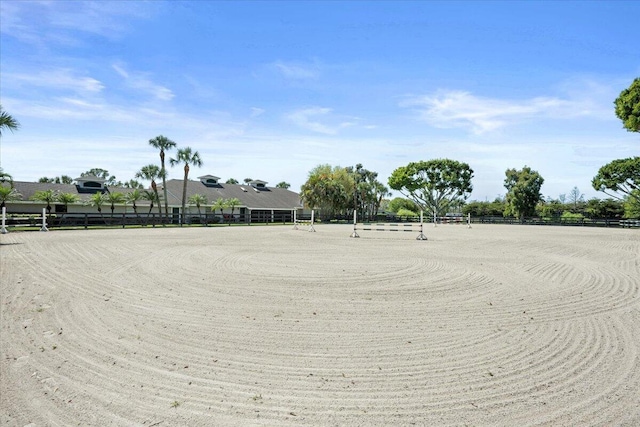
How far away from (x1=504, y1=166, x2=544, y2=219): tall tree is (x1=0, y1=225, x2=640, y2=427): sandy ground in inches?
2133

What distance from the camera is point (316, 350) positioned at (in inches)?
178

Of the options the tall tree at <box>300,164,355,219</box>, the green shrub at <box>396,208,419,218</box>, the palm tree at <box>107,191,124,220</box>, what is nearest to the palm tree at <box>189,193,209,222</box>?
the palm tree at <box>107,191,124,220</box>

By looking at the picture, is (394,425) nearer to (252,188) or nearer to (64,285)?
(64,285)

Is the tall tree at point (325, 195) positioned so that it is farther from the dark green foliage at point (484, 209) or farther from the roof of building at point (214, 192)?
the dark green foliage at point (484, 209)

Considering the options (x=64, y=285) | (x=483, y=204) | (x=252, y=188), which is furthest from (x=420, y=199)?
→ (x=64, y=285)

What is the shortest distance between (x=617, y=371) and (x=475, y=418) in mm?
1972

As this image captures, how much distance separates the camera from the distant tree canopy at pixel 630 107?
29.8 m

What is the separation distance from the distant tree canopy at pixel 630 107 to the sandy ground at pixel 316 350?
28.3 metres

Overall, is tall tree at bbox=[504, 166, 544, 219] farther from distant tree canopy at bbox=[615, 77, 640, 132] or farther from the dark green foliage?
distant tree canopy at bbox=[615, 77, 640, 132]

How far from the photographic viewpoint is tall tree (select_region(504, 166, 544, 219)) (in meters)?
57.9

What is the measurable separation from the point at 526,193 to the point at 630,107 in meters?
28.6

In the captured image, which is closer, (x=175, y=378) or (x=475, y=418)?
(x=475, y=418)

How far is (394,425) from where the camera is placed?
9.95 ft

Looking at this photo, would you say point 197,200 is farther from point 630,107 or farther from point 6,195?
point 630,107
